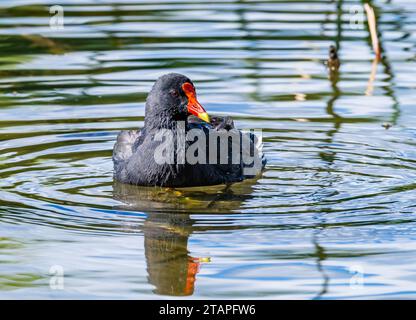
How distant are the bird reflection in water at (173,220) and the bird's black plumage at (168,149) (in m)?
0.08

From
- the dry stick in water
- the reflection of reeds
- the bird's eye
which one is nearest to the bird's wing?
the bird's eye

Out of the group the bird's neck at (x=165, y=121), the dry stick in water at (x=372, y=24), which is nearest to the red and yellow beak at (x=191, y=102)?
the bird's neck at (x=165, y=121)

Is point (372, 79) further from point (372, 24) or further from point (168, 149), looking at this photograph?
point (168, 149)

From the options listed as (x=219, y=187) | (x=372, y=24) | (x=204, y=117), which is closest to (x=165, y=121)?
(x=204, y=117)

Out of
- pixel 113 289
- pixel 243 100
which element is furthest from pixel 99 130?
pixel 113 289

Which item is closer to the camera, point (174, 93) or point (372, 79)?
point (174, 93)

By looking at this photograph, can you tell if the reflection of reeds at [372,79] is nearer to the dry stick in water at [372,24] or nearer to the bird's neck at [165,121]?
the dry stick in water at [372,24]

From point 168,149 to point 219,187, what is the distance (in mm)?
513

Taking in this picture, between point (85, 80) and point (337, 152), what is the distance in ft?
10.8

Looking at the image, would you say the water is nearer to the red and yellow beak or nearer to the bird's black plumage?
the bird's black plumage

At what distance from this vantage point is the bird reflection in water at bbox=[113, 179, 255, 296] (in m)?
6.22

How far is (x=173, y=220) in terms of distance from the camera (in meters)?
7.32

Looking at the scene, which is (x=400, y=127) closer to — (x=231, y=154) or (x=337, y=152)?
(x=337, y=152)
